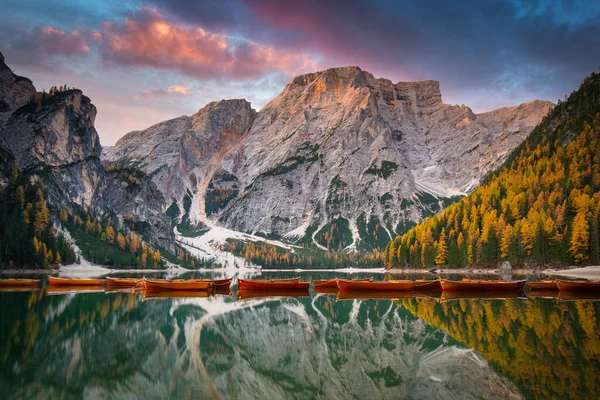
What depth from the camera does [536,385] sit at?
16.1 m

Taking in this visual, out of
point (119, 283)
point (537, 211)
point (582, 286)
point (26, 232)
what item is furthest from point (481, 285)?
point (26, 232)

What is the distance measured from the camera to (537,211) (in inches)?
4707

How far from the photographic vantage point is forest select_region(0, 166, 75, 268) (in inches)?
4961

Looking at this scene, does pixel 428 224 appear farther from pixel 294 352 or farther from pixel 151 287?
pixel 294 352

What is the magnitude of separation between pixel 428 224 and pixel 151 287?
11057 centimetres

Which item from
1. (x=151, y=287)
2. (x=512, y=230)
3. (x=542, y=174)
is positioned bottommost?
(x=151, y=287)

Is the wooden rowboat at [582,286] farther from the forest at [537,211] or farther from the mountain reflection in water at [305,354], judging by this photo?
the forest at [537,211]

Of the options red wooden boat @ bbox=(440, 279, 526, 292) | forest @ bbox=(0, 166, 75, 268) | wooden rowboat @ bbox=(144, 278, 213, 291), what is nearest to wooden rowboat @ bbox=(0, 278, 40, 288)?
wooden rowboat @ bbox=(144, 278, 213, 291)

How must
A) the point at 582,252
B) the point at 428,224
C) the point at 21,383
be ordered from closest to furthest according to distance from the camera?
the point at 21,383 → the point at 582,252 → the point at 428,224

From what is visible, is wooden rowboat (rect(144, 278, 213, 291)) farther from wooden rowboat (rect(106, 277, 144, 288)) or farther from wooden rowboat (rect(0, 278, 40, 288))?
wooden rowboat (rect(0, 278, 40, 288))

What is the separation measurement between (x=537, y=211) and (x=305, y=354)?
116 metres

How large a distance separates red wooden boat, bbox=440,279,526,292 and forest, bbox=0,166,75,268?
116510mm


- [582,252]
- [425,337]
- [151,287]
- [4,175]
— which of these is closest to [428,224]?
[582,252]

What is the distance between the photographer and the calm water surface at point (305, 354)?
55.5 ft
